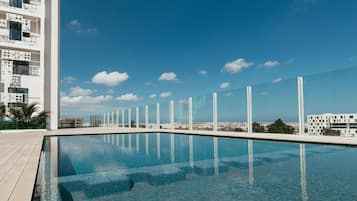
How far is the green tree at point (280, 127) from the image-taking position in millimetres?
8692

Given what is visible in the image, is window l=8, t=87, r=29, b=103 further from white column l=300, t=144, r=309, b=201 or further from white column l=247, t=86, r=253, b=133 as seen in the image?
white column l=300, t=144, r=309, b=201

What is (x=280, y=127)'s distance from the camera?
29.3 ft

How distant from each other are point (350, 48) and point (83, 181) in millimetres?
18059

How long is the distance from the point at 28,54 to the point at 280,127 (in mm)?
15037

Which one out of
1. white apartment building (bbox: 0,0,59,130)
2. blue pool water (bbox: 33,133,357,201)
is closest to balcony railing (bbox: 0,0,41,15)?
white apartment building (bbox: 0,0,59,130)

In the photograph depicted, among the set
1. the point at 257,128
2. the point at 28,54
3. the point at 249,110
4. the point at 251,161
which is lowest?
the point at 251,161

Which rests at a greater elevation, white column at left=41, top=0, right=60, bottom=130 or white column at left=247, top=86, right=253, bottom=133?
white column at left=41, top=0, right=60, bottom=130

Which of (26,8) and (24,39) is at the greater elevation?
(26,8)

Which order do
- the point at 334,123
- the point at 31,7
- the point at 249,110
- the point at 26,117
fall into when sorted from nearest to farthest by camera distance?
the point at 334,123 → the point at 249,110 → the point at 26,117 → the point at 31,7

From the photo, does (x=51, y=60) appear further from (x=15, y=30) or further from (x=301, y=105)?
(x=301, y=105)

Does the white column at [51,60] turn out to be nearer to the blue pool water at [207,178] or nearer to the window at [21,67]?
the window at [21,67]

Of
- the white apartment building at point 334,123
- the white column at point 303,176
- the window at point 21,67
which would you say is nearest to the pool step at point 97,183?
the white column at point 303,176

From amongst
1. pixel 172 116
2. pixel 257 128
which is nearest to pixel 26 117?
pixel 172 116

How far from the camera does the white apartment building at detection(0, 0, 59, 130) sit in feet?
44.2
